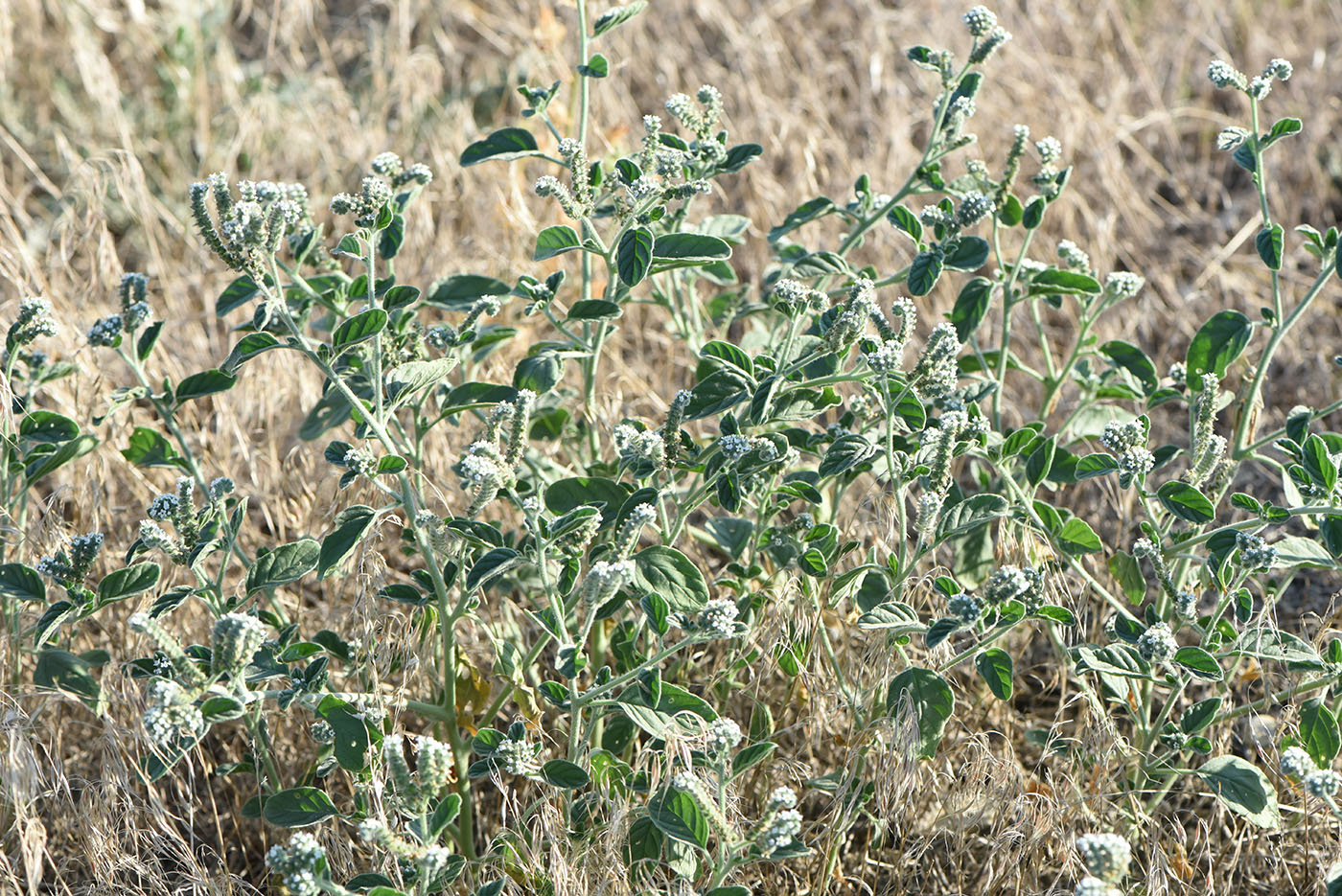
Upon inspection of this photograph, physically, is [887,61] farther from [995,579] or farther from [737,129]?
[995,579]

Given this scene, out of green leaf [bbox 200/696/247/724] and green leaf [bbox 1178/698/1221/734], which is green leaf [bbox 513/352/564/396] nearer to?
green leaf [bbox 200/696/247/724]

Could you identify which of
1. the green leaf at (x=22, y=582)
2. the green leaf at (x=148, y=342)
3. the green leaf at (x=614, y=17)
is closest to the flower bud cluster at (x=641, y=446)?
the green leaf at (x=614, y=17)

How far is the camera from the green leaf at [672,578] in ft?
5.65

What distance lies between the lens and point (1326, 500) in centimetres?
172

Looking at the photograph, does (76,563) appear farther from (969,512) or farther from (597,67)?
(969,512)

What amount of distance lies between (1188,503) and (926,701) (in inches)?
18.4

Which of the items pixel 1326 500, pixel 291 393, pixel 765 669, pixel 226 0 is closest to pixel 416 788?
pixel 765 669

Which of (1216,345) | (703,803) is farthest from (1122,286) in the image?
(703,803)

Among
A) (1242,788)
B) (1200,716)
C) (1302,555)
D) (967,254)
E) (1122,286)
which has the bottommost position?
(1242,788)

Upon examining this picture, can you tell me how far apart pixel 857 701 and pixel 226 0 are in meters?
3.91

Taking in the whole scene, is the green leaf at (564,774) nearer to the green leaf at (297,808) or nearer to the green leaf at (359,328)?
the green leaf at (297,808)

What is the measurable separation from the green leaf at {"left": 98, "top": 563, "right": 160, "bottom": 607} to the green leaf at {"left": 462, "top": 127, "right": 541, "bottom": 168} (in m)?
0.80

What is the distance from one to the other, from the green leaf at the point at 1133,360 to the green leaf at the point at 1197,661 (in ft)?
1.82

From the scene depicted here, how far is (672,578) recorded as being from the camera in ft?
5.69
